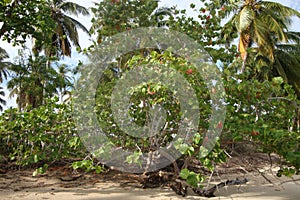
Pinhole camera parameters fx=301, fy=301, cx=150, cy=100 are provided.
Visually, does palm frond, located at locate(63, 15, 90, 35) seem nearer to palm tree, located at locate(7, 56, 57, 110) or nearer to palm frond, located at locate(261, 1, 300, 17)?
palm tree, located at locate(7, 56, 57, 110)

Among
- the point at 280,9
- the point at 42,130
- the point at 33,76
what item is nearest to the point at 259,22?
the point at 280,9

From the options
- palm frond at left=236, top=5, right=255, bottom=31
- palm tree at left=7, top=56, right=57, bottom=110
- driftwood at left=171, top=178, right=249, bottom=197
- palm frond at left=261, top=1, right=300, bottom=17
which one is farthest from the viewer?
palm frond at left=261, top=1, right=300, bottom=17

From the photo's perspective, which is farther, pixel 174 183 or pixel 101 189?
pixel 101 189

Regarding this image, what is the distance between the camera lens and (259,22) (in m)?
13.9

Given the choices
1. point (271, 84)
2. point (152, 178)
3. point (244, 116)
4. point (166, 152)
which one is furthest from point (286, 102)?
point (152, 178)

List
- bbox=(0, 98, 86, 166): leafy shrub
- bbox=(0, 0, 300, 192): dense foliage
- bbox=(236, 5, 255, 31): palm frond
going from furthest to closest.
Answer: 1. bbox=(236, 5, 255, 31): palm frond
2. bbox=(0, 98, 86, 166): leafy shrub
3. bbox=(0, 0, 300, 192): dense foliage

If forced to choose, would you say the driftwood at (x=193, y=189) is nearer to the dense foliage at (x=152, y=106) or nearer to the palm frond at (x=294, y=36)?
the dense foliage at (x=152, y=106)

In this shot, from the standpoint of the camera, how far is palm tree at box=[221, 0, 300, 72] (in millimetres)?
13664

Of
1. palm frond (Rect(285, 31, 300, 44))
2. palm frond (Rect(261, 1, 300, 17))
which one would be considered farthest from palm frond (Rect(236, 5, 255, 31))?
palm frond (Rect(285, 31, 300, 44))

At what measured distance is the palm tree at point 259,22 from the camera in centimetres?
1366

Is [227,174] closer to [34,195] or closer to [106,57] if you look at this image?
[106,57]

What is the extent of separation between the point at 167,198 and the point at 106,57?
3077 mm

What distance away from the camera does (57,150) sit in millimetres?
5852

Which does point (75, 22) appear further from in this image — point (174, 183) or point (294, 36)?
point (174, 183)
